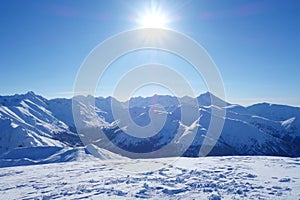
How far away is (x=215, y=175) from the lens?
28.0 metres

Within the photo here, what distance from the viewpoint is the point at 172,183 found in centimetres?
2536

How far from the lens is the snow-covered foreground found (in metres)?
22.2

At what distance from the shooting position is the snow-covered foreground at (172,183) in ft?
72.7

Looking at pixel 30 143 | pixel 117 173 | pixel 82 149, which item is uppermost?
pixel 30 143

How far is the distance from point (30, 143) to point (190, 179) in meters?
180

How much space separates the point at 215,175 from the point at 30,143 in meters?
180

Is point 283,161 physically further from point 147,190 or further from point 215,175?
point 147,190

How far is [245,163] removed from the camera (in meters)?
34.5

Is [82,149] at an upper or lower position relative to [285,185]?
upper

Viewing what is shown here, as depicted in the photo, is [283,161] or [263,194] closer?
[263,194]

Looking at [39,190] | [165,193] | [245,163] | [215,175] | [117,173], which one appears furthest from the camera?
[245,163]

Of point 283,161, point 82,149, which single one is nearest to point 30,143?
point 82,149

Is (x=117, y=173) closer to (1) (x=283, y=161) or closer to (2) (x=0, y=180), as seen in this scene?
(2) (x=0, y=180)

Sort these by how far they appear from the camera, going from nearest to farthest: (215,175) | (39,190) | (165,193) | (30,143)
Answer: (165,193)
(39,190)
(215,175)
(30,143)
